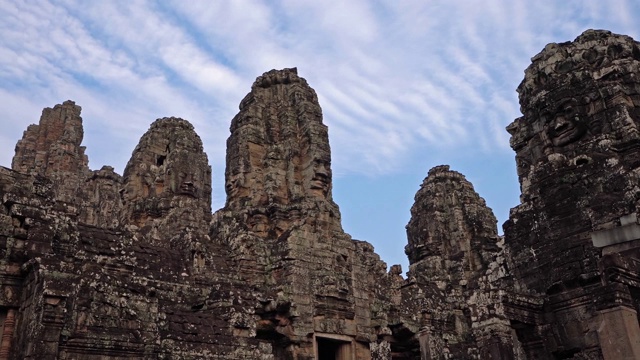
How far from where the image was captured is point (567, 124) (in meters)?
12.9

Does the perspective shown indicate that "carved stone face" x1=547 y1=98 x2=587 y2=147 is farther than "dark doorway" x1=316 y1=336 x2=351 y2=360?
No

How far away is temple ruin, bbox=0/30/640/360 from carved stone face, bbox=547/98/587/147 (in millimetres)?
29

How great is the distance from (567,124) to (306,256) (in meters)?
8.22

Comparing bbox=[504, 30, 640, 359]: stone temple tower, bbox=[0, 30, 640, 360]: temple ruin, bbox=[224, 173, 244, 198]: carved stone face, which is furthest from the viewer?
bbox=[224, 173, 244, 198]: carved stone face

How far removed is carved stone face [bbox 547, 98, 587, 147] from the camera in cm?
1283

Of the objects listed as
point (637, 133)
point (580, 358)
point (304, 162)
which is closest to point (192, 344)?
point (580, 358)

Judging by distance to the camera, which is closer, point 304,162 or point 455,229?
point 304,162

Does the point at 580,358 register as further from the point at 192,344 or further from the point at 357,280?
the point at 357,280

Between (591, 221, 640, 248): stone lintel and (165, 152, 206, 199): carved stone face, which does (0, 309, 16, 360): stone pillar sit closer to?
(591, 221, 640, 248): stone lintel

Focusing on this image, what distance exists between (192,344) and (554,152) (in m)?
8.28

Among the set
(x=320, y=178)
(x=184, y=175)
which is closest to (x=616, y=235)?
(x=320, y=178)

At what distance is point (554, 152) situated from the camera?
13.0m

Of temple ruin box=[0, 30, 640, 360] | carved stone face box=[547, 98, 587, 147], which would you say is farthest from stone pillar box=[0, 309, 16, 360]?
carved stone face box=[547, 98, 587, 147]

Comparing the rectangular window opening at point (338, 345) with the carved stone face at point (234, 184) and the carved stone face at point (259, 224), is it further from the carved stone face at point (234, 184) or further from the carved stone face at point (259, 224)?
the carved stone face at point (234, 184)
